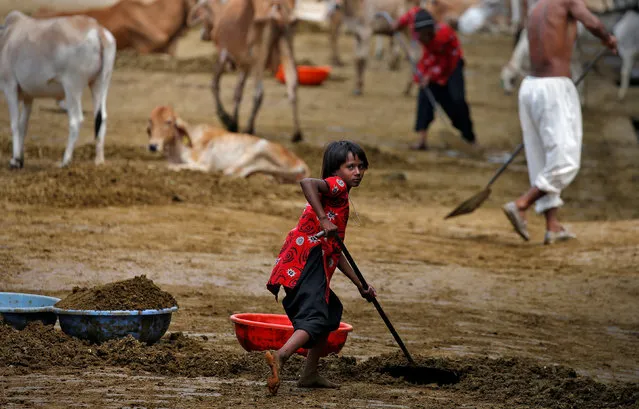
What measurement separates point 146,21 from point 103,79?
26.0ft

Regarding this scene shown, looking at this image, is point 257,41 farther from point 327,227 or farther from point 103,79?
point 327,227

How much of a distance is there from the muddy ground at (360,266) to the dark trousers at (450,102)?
54cm

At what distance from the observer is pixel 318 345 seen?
567 cm

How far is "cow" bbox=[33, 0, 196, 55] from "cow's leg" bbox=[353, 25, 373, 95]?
320cm

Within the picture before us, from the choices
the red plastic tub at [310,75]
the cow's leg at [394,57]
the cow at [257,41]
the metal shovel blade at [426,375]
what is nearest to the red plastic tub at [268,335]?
the metal shovel blade at [426,375]

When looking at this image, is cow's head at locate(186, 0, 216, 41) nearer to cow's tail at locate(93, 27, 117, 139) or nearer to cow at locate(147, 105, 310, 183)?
cow at locate(147, 105, 310, 183)

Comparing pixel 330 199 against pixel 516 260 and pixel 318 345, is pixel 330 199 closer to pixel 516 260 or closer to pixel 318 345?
pixel 318 345

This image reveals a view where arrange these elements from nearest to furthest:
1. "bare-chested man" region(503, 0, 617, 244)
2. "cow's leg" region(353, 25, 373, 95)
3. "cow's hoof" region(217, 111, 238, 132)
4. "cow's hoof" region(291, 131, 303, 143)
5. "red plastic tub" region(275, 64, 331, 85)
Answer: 1. "bare-chested man" region(503, 0, 617, 244)
2. "cow's hoof" region(291, 131, 303, 143)
3. "cow's hoof" region(217, 111, 238, 132)
4. "cow's leg" region(353, 25, 373, 95)
5. "red plastic tub" region(275, 64, 331, 85)

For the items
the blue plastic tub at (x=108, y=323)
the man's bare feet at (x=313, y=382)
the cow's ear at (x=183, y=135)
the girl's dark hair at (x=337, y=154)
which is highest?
the girl's dark hair at (x=337, y=154)

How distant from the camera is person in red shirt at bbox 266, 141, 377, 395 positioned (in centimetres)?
563

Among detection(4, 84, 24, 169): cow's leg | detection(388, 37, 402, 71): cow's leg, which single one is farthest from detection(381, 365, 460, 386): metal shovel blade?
detection(388, 37, 402, 71): cow's leg

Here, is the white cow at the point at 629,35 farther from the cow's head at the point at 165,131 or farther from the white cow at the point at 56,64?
the white cow at the point at 56,64

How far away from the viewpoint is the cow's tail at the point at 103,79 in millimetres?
12508

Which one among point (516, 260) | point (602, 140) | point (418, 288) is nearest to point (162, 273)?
point (418, 288)
